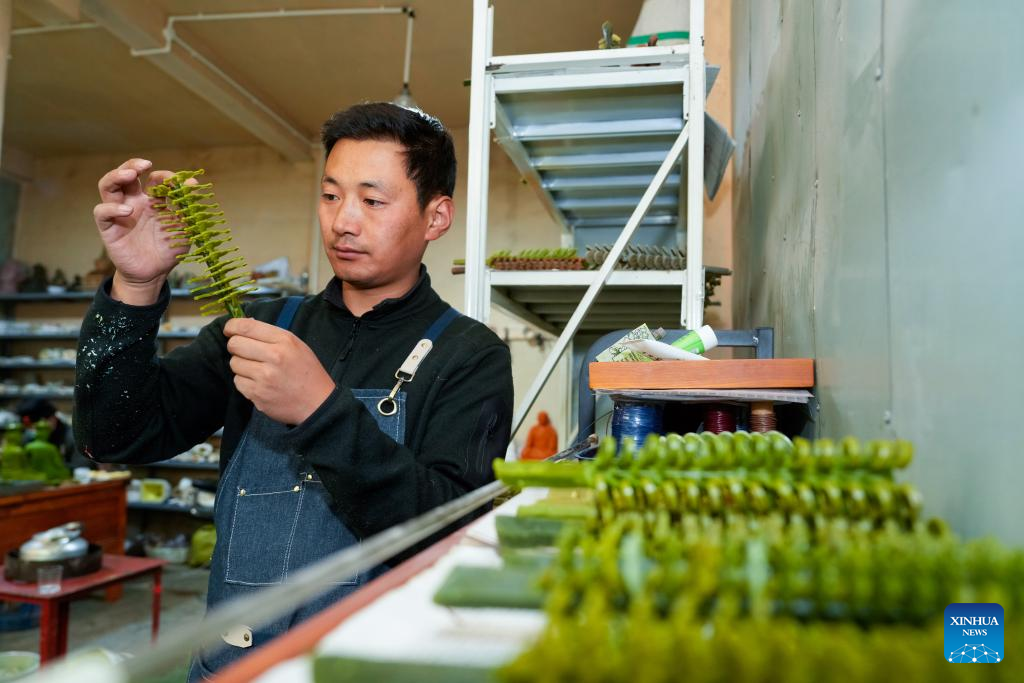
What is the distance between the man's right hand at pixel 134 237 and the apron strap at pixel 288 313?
284mm

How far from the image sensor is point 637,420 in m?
1.32

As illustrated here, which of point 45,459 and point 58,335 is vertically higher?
point 58,335

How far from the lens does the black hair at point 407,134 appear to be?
4.77 ft

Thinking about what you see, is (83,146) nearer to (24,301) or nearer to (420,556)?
(24,301)

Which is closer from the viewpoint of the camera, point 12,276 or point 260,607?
point 260,607

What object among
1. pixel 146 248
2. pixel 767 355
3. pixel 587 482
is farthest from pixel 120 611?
pixel 587 482

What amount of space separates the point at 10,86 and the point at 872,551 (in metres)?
7.38

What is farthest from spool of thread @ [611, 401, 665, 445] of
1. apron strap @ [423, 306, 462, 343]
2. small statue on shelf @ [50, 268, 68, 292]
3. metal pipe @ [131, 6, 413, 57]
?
small statue on shelf @ [50, 268, 68, 292]

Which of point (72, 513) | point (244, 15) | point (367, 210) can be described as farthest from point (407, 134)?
point (72, 513)

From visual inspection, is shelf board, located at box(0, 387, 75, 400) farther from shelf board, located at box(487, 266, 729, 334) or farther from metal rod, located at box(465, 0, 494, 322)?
metal rod, located at box(465, 0, 494, 322)

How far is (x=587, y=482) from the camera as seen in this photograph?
695 mm

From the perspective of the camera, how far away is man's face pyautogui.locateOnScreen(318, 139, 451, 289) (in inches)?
55.1

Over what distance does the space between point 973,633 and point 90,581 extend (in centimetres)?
350

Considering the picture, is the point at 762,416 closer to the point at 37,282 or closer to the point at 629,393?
the point at 629,393
